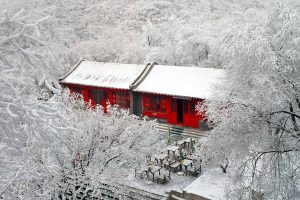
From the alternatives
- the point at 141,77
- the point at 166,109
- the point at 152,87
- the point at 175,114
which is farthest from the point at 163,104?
the point at 141,77

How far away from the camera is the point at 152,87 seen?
24.5 m

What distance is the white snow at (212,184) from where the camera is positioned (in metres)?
15.0

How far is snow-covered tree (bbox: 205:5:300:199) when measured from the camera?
1227 centimetres

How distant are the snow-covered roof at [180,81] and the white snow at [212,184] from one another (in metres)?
6.27

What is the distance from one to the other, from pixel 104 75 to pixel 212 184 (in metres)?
13.9

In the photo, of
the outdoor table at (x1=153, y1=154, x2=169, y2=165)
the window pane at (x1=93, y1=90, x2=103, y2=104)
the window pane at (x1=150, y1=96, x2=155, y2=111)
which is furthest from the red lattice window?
the outdoor table at (x1=153, y1=154, x2=169, y2=165)

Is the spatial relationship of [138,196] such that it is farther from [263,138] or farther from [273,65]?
[273,65]

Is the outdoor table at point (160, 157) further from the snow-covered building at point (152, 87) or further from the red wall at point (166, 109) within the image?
the red wall at point (166, 109)

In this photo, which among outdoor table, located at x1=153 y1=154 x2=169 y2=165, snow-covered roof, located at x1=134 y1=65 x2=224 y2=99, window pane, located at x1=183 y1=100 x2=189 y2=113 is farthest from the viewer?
window pane, located at x1=183 y1=100 x2=189 y2=113

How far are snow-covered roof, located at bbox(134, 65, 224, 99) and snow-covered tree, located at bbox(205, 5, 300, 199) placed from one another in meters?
8.96

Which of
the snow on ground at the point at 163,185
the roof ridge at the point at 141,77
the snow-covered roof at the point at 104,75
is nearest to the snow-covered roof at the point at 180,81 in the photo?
the roof ridge at the point at 141,77

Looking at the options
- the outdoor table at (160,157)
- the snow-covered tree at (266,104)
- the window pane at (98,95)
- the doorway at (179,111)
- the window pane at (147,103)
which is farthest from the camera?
the window pane at (98,95)

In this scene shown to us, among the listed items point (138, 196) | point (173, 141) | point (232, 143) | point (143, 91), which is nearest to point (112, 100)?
point (143, 91)

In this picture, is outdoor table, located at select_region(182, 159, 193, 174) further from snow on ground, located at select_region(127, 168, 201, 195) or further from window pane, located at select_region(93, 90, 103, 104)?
window pane, located at select_region(93, 90, 103, 104)
